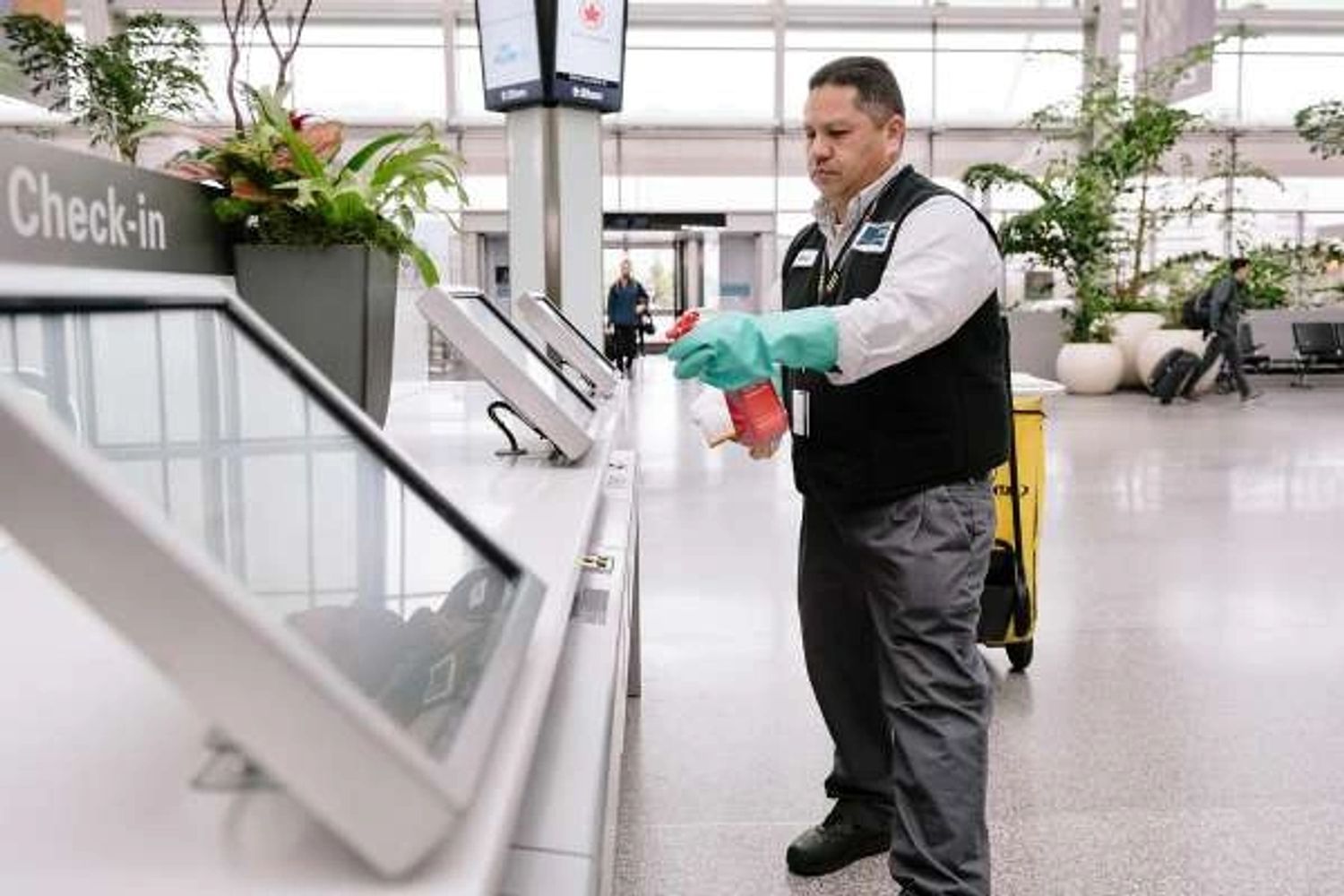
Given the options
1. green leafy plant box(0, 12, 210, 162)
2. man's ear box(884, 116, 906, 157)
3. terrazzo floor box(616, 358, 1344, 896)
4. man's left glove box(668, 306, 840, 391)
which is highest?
green leafy plant box(0, 12, 210, 162)

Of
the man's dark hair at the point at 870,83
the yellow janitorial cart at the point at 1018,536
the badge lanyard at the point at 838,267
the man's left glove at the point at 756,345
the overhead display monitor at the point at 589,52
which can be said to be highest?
the overhead display monitor at the point at 589,52

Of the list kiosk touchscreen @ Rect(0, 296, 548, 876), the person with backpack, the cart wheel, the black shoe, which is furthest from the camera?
the person with backpack

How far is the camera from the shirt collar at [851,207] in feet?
7.37

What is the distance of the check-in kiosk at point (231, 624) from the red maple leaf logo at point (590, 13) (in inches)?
193

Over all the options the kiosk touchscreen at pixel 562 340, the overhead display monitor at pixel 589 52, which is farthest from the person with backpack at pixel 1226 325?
the kiosk touchscreen at pixel 562 340

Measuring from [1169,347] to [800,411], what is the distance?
12.6 meters

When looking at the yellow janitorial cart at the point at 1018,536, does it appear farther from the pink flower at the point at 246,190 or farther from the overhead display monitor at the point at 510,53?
the overhead display monitor at the point at 510,53

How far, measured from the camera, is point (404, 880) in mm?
570

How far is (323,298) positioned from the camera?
1715 millimetres

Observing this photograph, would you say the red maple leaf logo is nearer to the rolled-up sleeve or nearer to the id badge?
the id badge

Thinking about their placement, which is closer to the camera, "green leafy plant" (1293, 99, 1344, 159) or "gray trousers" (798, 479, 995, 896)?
"gray trousers" (798, 479, 995, 896)

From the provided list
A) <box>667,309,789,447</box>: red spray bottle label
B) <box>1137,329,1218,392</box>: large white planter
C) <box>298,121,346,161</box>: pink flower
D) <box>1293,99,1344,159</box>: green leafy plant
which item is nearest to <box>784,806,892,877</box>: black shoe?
<box>667,309,789,447</box>: red spray bottle label

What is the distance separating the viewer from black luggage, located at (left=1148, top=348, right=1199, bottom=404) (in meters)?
12.8

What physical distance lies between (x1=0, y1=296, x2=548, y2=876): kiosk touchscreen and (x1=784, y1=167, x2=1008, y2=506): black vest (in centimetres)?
127
